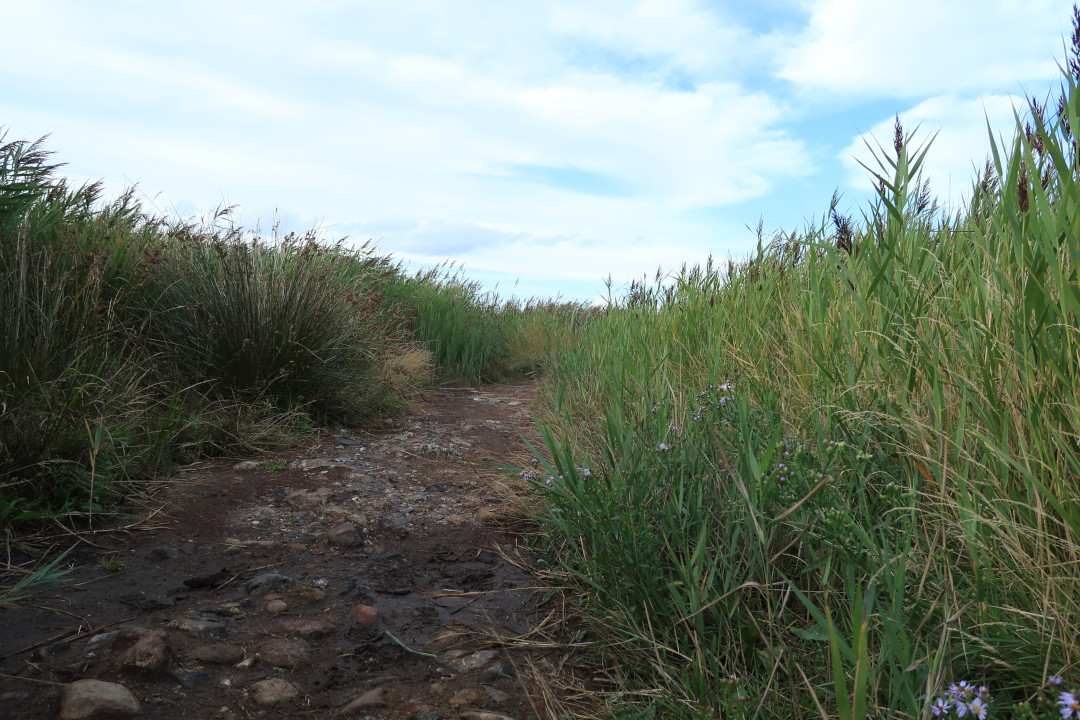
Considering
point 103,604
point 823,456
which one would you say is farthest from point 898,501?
point 103,604

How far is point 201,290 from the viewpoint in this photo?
4.45 metres

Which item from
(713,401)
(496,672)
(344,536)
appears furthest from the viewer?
(344,536)

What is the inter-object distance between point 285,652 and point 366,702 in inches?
14.3

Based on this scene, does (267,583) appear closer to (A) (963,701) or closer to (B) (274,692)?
(B) (274,692)

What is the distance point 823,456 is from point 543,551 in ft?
3.60

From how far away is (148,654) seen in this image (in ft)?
5.99

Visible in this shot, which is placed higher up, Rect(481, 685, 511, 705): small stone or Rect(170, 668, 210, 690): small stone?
Rect(481, 685, 511, 705): small stone

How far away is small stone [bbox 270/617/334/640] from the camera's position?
205cm

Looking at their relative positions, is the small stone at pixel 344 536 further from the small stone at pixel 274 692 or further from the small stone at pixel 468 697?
the small stone at pixel 468 697

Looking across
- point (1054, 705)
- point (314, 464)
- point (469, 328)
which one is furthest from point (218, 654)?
point (469, 328)

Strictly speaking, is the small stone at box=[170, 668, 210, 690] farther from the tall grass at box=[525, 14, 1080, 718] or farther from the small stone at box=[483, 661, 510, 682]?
the tall grass at box=[525, 14, 1080, 718]

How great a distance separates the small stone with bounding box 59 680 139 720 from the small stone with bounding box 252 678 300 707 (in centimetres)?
27

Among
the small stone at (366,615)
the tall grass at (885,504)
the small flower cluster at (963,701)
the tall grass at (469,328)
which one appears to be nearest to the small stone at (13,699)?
the small stone at (366,615)

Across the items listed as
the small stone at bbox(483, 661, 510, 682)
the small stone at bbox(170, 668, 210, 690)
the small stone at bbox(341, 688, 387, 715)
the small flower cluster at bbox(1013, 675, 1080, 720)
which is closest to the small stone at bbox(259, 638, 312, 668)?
the small stone at bbox(170, 668, 210, 690)
